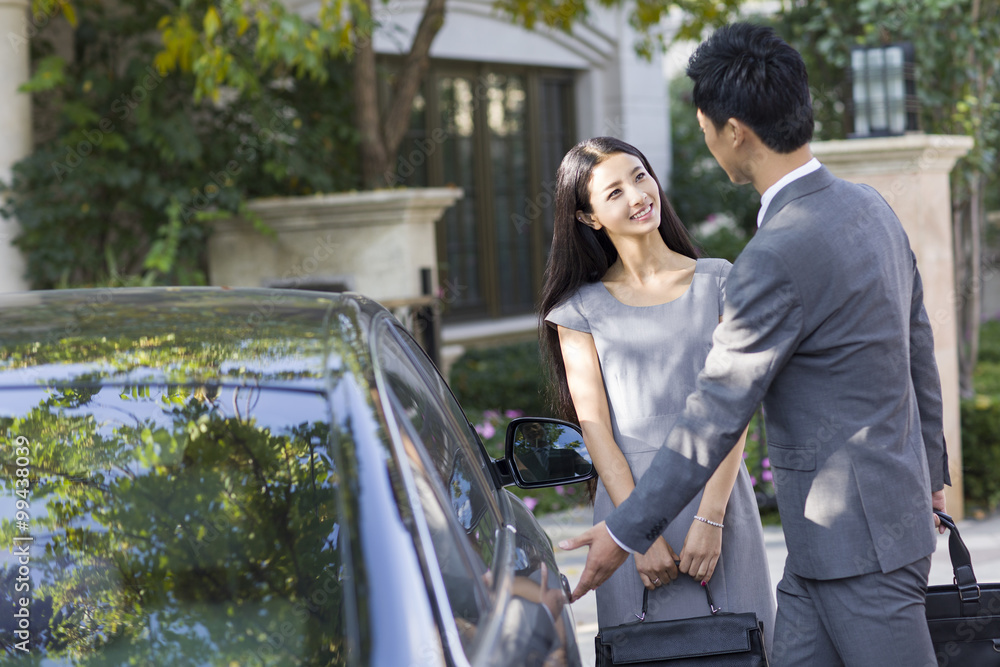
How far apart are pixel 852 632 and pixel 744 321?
602 millimetres

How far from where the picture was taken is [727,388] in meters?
1.88

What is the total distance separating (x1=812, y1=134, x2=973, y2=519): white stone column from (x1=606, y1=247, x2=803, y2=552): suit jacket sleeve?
3885mm

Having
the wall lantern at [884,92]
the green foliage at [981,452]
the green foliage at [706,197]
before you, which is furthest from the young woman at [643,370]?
the green foliage at [706,197]

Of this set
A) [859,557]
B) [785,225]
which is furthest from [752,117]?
[859,557]

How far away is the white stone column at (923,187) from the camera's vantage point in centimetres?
536

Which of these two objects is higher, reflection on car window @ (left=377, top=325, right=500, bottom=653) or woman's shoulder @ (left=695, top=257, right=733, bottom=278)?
woman's shoulder @ (left=695, top=257, right=733, bottom=278)

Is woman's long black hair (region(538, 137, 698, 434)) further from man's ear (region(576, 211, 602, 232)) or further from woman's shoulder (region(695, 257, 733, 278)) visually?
woman's shoulder (region(695, 257, 733, 278))

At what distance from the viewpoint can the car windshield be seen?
4.83 feet

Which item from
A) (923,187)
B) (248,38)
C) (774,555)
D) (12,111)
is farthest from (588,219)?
(12,111)

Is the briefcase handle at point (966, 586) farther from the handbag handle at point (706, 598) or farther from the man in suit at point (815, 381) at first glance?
the handbag handle at point (706, 598)

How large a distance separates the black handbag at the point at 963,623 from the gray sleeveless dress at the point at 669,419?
1.38 feet

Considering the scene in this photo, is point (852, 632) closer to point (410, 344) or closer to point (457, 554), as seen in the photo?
point (457, 554)

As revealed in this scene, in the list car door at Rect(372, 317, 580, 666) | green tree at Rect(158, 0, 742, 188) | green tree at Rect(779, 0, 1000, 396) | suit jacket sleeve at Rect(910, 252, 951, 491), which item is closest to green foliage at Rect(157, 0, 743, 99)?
green tree at Rect(158, 0, 742, 188)

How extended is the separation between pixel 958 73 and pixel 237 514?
6.44m
